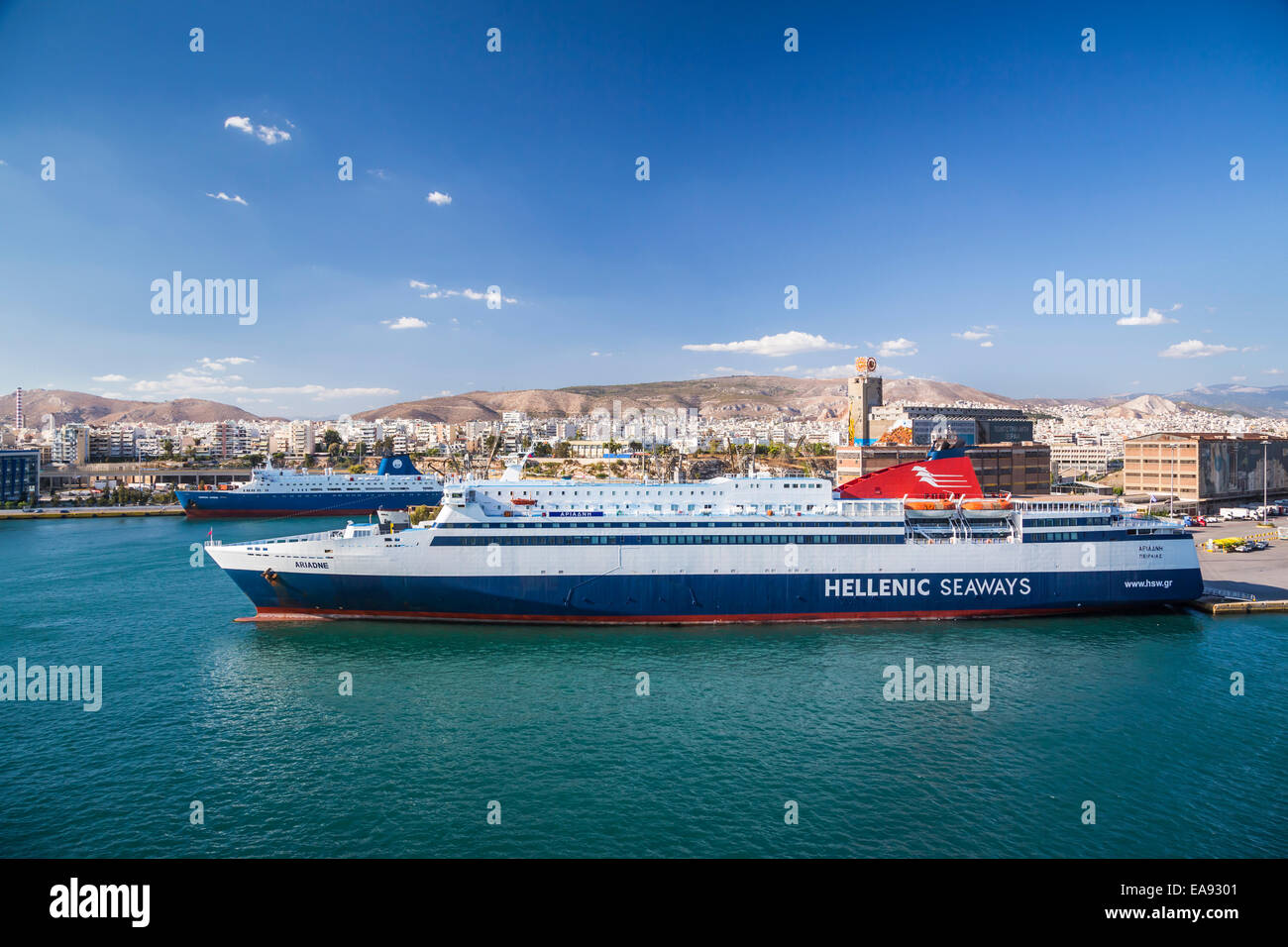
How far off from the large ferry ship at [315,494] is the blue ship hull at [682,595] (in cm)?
2888

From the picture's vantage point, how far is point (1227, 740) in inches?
456

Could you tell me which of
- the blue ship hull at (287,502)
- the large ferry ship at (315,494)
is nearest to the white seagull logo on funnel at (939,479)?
the blue ship hull at (287,502)

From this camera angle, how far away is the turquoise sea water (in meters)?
9.02

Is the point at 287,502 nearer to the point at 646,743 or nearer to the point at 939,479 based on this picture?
the point at 646,743

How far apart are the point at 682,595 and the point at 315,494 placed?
40.8 meters

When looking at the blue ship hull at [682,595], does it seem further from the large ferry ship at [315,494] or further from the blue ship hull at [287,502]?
the large ferry ship at [315,494]

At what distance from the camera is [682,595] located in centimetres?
1895

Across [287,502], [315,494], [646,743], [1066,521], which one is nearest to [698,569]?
[646,743]

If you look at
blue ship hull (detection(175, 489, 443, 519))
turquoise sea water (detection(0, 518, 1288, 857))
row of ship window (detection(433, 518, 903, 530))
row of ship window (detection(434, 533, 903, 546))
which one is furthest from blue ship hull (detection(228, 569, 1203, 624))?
blue ship hull (detection(175, 489, 443, 519))

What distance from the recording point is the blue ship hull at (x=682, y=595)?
739 inches
